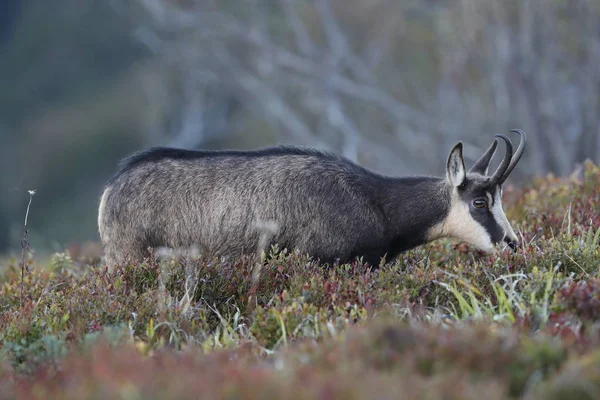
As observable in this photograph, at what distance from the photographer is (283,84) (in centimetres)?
3016

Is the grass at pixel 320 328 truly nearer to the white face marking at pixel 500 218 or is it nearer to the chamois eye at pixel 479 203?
the white face marking at pixel 500 218

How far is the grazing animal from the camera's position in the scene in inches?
303

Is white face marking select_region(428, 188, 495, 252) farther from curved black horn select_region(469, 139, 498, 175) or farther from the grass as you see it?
curved black horn select_region(469, 139, 498, 175)

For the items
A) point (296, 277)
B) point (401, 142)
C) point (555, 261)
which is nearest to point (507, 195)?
point (555, 261)

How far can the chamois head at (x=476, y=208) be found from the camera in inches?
306

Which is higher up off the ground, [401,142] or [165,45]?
[165,45]

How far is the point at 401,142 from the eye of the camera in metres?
29.7

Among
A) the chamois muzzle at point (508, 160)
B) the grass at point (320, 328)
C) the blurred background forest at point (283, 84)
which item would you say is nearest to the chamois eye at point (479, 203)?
the chamois muzzle at point (508, 160)

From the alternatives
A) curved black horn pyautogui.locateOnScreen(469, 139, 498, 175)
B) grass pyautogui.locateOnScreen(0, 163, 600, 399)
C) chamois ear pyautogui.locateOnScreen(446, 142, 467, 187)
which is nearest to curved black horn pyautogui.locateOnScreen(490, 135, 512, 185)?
chamois ear pyautogui.locateOnScreen(446, 142, 467, 187)

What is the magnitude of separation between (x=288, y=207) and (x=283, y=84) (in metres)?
22.8

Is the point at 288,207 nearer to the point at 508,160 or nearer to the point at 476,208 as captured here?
the point at 476,208

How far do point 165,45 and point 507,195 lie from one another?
76.6 feet

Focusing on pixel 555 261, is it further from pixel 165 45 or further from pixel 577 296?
pixel 165 45

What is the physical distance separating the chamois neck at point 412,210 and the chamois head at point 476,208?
8 centimetres
